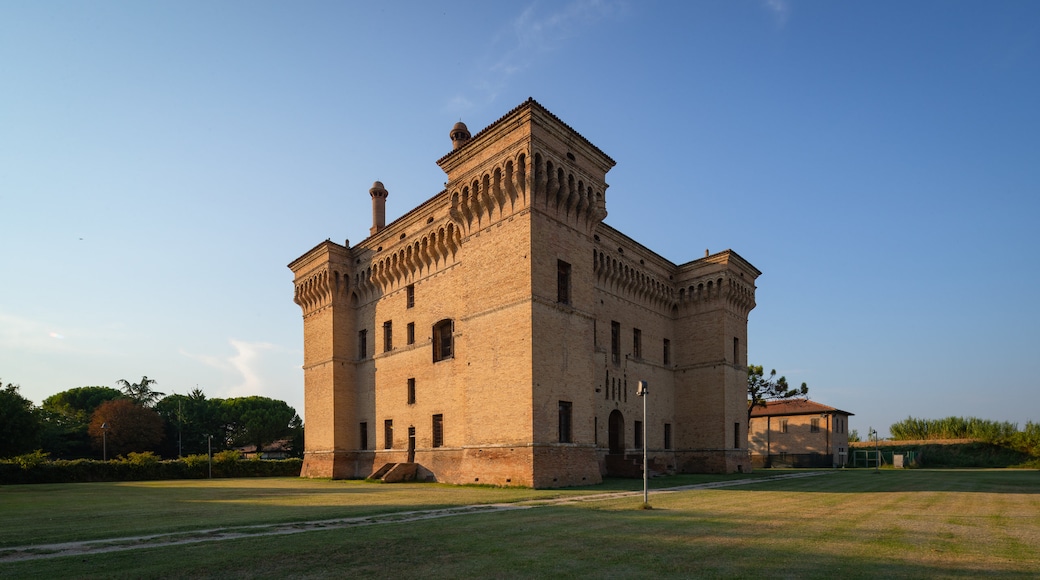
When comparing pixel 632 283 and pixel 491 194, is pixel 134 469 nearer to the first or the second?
pixel 491 194

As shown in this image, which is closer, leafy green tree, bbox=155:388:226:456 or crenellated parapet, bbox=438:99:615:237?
crenellated parapet, bbox=438:99:615:237

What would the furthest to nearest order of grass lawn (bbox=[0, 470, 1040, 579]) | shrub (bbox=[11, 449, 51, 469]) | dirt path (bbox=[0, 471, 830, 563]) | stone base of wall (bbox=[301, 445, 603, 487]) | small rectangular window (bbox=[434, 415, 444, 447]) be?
shrub (bbox=[11, 449, 51, 469]) < small rectangular window (bbox=[434, 415, 444, 447]) < stone base of wall (bbox=[301, 445, 603, 487]) < dirt path (bbox=[0, 471, 830, 563]) < grass lawn (bbox=[0, 470, 1040, 579])

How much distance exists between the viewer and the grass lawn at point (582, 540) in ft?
27.1

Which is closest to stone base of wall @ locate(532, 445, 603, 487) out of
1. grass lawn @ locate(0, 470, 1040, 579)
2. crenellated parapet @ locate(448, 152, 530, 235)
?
grass lawn @ locate(0, 470, 1040, 579)

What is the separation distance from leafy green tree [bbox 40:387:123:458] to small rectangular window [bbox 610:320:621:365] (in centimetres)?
4995

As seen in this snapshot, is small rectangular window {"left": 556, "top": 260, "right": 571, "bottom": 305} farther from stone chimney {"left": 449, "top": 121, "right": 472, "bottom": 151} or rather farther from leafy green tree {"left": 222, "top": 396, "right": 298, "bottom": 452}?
leafy green tree {"left": 222, "top": 396, "right": 298, "bottom": 452}

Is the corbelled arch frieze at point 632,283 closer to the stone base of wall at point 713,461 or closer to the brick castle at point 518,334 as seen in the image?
the brick castle at point 518,334

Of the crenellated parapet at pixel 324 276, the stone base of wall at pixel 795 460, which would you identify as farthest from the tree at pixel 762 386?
the crenellated parapet at pixel 324 276

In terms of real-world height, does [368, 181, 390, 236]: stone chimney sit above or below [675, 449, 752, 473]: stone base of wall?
above

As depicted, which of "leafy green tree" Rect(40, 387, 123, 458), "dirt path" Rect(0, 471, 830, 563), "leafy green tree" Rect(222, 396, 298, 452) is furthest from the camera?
"leafy green tree" Rect(222, 396, 298, 452)

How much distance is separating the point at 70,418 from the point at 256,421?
20305mm

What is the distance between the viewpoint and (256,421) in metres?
73.6

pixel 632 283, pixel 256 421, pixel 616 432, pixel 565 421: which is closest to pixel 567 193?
pixel 565 421

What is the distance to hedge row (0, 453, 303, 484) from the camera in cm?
3878
